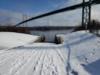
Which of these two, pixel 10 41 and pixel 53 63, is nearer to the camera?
pixel 53 63

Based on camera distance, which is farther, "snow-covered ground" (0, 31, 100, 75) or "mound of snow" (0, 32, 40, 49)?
"mound of snow" (0, 32, 40, 49)

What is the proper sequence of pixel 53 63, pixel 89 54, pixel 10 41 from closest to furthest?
1. pixel 53 63
2. pixel 89 54
3. pixel 10 41

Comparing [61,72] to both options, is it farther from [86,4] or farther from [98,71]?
[86,4]

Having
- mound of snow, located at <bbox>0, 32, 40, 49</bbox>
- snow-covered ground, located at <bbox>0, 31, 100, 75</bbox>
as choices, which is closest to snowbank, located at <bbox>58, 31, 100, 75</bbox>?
snow-covered ground, located at <bbox>0, 31, 100, 75</bbox>

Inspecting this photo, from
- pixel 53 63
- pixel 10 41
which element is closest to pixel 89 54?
pixel 53 63

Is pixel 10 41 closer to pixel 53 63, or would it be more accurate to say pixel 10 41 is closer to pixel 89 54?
pixel 89 54

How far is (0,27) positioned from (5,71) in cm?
4382

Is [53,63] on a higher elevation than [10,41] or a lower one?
higher

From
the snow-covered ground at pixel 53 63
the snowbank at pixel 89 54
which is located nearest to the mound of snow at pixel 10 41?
the snowbank at pixel 89 54

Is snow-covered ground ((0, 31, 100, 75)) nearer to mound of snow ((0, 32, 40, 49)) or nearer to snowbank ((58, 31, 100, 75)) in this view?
snowbank ((58, 31, 100, 75))

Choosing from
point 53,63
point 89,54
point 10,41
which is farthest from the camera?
point 10,41

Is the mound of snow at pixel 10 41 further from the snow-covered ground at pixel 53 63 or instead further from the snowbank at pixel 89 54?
the snow-covered ground at pixel 53 63

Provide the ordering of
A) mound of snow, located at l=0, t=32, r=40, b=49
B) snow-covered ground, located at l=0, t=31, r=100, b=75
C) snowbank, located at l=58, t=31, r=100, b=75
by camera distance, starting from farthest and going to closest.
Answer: mound of snow, located at l=0, t=32, r=40, b=49 < snowbank, located at l=58, t=31, r=100, b=75 < snow-covered ground, located at l=0, t=31, r=100, b=75

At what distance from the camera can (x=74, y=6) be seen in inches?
973
